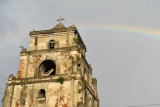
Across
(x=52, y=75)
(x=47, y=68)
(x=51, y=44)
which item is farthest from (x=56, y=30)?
(x=52, y=75)

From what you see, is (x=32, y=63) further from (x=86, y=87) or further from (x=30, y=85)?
(x=86, y=87)

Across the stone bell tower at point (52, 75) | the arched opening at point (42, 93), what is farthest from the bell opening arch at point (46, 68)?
the arched opening at point (42, 93)

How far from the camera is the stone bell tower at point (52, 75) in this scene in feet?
93.7

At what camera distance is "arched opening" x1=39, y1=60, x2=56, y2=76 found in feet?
104

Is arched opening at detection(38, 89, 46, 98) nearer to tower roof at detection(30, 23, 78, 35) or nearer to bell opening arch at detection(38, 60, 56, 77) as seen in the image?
bell opening arch at detection(38, 60, 56, 77)

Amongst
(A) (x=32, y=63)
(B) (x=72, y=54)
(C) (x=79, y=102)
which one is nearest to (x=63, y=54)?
(B) (x=72, y=54)

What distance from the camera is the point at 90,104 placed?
32.1 meters

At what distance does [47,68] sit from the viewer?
32.7m

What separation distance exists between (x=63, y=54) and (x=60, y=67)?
1587mm

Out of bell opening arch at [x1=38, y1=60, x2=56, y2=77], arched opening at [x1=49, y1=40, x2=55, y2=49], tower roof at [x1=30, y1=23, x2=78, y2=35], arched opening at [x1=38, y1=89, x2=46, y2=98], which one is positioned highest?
tower roof at [x1=30, y1=23, x2=78, y2=35]

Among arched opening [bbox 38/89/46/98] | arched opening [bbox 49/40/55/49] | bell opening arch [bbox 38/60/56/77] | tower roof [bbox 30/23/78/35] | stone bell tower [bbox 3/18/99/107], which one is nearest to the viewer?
stone bell tower [bbox 3/18/99/107]

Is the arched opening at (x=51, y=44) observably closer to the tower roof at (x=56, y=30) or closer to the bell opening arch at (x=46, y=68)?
the tower roof at (x=56, y=30)

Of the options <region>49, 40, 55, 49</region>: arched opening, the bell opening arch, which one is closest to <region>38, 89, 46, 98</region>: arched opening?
the bell opening arch

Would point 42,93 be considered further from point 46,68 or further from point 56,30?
point 56,30
